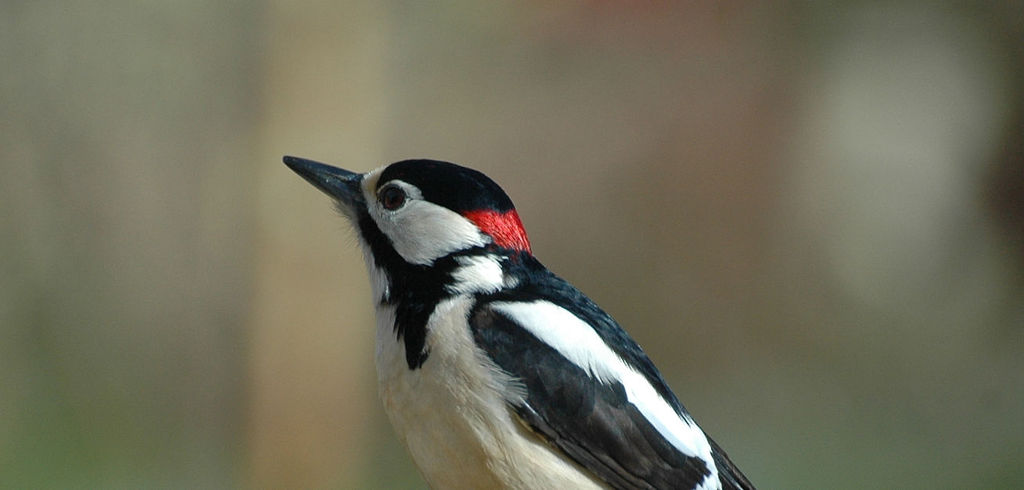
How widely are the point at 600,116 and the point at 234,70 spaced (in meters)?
1.81

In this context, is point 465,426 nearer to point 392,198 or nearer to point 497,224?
point 497,224

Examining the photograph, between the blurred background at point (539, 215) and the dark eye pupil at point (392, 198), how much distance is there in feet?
6.81

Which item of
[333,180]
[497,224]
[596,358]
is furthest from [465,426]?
[333,180]


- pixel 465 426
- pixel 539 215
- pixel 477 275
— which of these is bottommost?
pixel 539 215

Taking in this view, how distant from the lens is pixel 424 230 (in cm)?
206

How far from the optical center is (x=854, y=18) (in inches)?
242

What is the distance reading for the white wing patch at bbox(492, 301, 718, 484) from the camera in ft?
6.22

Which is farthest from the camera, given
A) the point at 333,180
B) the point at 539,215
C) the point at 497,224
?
the point at 539,215

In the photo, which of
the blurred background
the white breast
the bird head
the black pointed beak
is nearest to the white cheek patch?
the bird head

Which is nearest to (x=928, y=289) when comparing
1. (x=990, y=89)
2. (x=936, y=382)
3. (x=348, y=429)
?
(x=936, y=382)

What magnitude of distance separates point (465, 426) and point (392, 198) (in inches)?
20.1

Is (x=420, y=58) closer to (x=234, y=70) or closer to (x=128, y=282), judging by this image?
(x=234, y=70)

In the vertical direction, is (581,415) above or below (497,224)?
below

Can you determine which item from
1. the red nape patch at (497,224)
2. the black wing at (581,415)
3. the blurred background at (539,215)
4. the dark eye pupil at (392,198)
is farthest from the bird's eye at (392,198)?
the blurred background at (539,215)
